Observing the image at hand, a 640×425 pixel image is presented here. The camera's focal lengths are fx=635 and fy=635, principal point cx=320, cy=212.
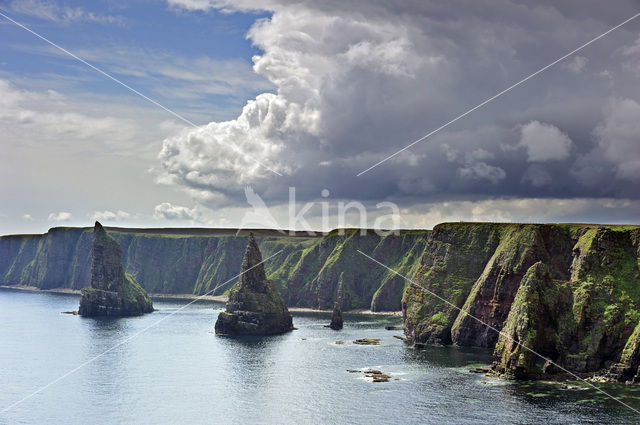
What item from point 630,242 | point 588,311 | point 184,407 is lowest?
point 184,407

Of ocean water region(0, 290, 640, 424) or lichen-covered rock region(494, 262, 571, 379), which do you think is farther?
lichen-covered rock region(494, 262, 571, 379)

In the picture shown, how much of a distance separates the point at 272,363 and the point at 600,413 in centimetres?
9588

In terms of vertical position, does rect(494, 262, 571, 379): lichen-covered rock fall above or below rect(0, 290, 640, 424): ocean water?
above

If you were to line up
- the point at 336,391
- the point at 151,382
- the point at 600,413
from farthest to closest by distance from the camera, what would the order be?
the point at 151,382 → the point at 336,391 → the point at 600,413

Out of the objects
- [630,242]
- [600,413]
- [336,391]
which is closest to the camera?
[600,413]

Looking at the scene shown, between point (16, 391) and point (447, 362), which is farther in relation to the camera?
point (447, 362)

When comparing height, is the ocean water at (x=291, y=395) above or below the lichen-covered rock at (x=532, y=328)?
below

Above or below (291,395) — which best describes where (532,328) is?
above

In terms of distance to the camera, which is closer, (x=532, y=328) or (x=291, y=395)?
(x=291, y=395)

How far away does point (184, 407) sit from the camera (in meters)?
143

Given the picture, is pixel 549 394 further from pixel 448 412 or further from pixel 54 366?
pixel 54 366

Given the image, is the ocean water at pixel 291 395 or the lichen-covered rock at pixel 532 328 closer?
the ocean water at pixel 291 395

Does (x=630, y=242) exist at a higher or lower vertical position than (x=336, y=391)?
higher

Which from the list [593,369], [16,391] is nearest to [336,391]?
[593,369]
